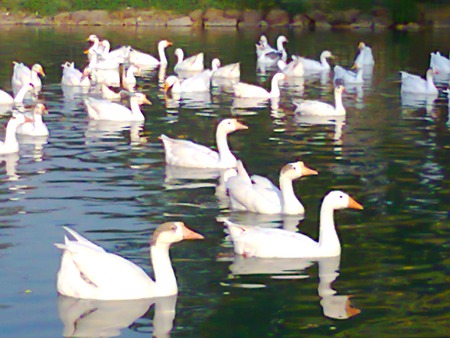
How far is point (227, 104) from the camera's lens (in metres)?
24.8

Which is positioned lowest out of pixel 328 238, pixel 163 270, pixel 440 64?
pixel 440 64

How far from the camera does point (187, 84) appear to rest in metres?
26.7

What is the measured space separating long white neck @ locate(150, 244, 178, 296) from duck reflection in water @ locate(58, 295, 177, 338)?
86 millimetres

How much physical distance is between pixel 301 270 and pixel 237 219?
2232mm

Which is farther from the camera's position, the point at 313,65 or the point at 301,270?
the point at 313,65

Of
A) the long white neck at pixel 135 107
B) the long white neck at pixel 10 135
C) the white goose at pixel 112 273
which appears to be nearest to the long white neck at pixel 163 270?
the white goose at pixel 112 273

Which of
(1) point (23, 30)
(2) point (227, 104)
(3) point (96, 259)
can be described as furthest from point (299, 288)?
(1) point (23, 30)

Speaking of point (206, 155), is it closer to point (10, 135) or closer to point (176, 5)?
point (10, 135)

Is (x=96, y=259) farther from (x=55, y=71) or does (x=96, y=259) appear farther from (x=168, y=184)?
(x=55, y=71)

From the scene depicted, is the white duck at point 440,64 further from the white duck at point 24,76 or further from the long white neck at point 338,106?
the white duck at point 24,76

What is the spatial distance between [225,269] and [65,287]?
1775 mm

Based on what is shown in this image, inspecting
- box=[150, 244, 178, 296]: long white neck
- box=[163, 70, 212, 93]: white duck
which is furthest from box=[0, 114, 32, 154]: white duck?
box=[163, 70, 212, 93]: white duck

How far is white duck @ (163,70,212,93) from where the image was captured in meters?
26.3

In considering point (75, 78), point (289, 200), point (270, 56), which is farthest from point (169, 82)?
point (289, 200)
